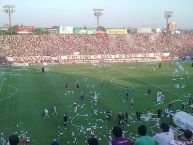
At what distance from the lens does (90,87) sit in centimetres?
5228

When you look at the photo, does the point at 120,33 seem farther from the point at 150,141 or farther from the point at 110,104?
the point at 150,141

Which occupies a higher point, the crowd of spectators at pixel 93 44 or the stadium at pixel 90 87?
the crowd of spectators at pixel 93 44

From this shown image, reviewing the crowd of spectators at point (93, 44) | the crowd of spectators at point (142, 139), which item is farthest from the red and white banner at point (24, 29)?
the crowd of spectators at point (142, 139)

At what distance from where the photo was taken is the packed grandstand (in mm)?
90188

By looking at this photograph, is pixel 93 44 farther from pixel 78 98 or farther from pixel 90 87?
pixel 78 98

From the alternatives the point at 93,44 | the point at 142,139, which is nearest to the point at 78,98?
the point at 142,139

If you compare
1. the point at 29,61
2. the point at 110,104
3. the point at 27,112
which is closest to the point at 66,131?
the point at 27,112

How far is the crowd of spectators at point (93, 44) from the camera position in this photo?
9381 cm

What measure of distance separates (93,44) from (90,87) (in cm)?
4955

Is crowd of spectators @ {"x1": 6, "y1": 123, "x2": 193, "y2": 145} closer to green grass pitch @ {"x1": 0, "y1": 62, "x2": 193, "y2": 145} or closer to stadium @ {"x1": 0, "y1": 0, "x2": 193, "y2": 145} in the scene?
stadium @ {"x1": 0, "y1": 0, "x2": 193, "y2": 145}

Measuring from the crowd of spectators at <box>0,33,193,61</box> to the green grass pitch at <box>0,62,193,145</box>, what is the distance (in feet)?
63.5

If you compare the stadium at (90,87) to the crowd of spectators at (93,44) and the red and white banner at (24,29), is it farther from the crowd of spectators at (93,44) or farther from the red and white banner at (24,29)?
the red and white banner at (24,29)

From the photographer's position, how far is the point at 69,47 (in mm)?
97688

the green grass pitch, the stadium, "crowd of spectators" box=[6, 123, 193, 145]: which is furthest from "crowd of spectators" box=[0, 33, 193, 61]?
"crowd of spectators" box=[6, 123, 193, 145]
